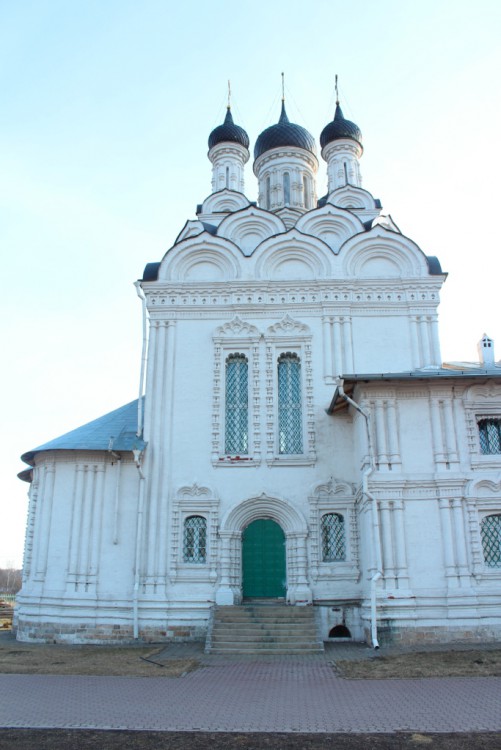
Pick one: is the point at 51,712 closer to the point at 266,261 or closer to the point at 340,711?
the point at 340,711

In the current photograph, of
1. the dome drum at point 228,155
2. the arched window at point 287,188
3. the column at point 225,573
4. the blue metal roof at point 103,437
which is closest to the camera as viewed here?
the column at point 225,573

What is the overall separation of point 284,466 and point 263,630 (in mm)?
3109

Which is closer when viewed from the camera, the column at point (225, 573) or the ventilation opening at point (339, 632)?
the ventilation opening at point (339, 632)

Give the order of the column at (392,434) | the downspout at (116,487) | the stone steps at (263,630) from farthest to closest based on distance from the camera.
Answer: the downspout at (116,487) → the column at (392,434) → the stone steps at (263,630)

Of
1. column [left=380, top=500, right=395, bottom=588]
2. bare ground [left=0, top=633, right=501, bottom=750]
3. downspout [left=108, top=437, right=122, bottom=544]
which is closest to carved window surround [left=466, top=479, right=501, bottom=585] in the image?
column [left=380, top=500, right=395, bottom=588]

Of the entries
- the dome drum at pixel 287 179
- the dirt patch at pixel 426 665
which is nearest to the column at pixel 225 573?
the dirt patch at pixel 426 665

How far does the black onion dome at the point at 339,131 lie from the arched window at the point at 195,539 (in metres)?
11.6

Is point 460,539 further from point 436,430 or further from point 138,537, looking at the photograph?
point 138,537

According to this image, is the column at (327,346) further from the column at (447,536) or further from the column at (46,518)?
the column at (46,518)

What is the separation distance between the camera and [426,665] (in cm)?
809

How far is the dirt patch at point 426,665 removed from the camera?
7.56 m

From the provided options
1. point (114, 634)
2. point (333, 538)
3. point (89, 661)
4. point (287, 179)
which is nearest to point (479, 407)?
point (333, 538)

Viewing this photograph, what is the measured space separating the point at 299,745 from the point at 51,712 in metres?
2.57

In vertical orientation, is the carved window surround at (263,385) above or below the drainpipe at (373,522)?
above
